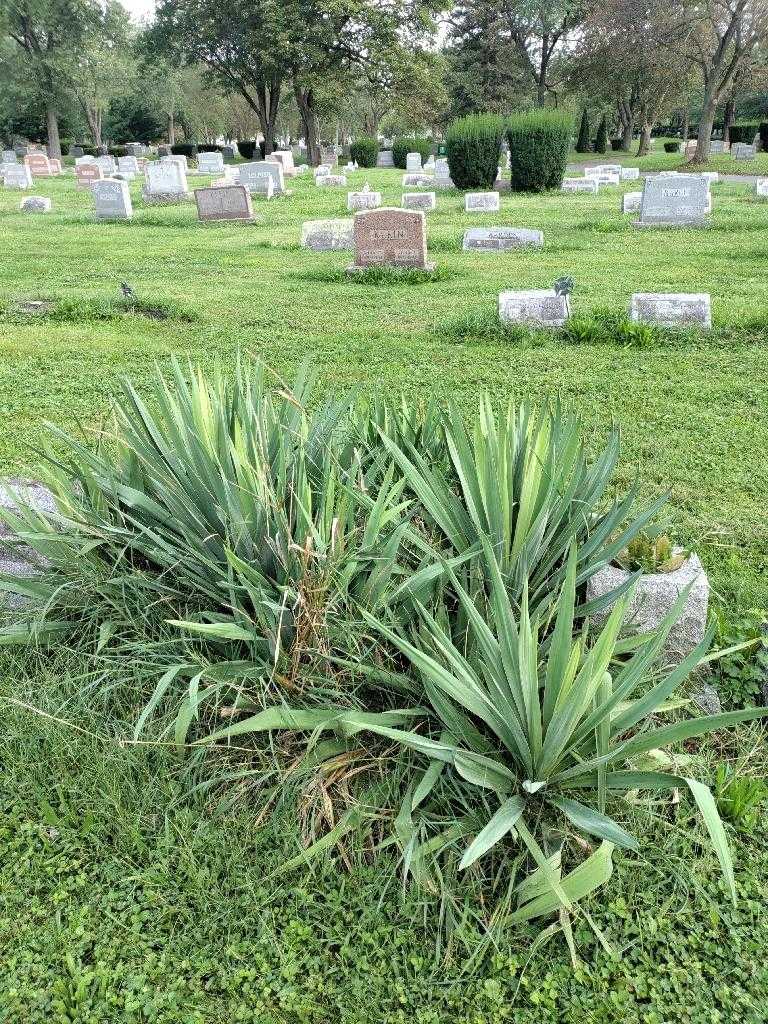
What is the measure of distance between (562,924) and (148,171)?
21324mm

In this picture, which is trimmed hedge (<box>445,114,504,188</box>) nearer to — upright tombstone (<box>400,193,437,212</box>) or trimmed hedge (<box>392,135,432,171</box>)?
upright tombstone (<box>400,193,437,212</box>)

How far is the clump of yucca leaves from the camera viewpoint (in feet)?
6.04

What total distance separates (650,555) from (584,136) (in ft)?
172

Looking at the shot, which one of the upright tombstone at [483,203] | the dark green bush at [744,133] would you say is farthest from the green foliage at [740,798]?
the dark green bush at [744,133]

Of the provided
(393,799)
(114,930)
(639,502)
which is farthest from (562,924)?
(639,502)

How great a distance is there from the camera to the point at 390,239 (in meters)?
9.95

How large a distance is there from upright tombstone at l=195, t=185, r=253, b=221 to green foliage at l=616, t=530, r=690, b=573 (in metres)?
15.5

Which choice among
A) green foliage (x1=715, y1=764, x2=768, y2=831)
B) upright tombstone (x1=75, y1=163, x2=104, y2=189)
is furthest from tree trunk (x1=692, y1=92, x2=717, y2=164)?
green foliage (x1=715, y1=764, x2=768, y2=831)

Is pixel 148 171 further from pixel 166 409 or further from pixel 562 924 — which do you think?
pixel 562 924

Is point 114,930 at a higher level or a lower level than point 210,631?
lower

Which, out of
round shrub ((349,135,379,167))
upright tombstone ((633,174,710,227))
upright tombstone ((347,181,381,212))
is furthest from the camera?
round shrub ((349,135,379,167))

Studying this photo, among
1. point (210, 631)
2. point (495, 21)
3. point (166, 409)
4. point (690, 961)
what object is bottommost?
point (690, 961)

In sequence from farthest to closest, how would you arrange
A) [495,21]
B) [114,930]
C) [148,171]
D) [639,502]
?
[495,21] → [148,171] → [639,502] → [114,930]

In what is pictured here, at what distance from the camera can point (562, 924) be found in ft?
5.78
